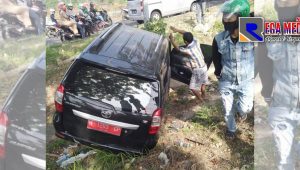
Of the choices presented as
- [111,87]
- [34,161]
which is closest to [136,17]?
[111,87]

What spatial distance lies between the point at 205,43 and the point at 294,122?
171 centimetres

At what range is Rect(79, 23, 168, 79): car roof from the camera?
3.99 metres

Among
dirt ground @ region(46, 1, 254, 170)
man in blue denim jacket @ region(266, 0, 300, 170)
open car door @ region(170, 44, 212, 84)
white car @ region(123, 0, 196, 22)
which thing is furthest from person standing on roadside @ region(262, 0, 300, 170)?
white car @ region(123, 0, 196, 22)

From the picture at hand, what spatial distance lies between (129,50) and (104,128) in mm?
961

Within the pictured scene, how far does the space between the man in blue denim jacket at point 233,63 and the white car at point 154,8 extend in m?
1.14

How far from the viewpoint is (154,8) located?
5.20 metres

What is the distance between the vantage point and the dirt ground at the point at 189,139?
4156 millimetres

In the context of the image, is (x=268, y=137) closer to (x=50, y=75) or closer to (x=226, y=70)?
(x=226, y=70)

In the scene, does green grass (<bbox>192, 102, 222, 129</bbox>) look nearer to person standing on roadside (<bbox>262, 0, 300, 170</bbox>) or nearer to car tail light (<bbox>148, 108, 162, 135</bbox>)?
car tail light (<bbox>148, 108, 162, 135</bbox>)

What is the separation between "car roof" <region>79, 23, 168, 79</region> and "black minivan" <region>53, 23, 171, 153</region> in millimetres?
11

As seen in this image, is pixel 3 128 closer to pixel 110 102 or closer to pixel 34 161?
pixel 34 161

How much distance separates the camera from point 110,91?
4.02 metres

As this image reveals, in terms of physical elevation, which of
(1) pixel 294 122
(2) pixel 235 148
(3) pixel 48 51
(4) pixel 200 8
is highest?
(4) pixel 200 8

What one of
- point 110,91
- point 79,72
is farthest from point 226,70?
point 79,72
